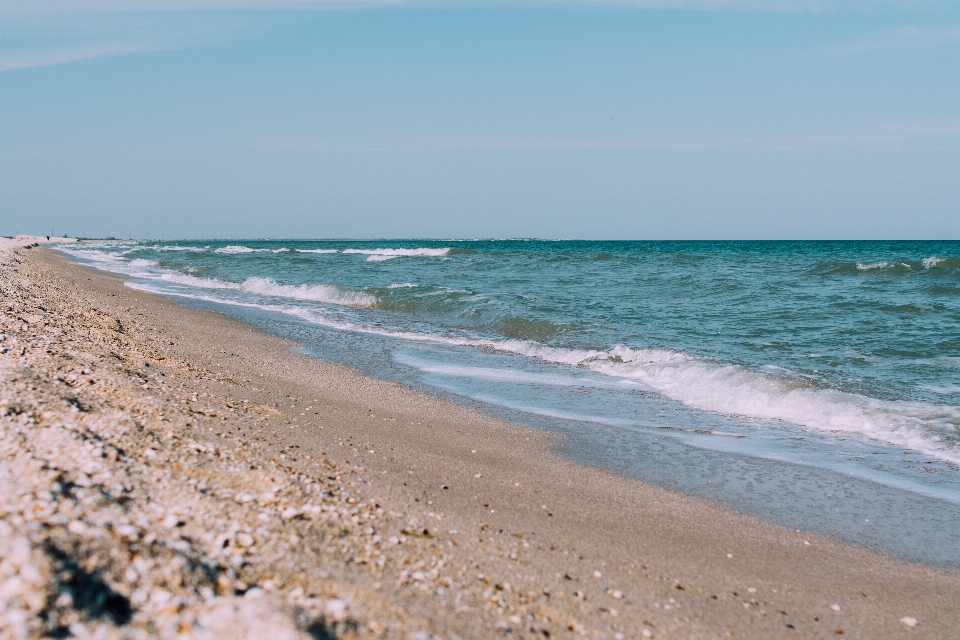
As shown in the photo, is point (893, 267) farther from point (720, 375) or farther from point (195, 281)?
point (195, 281)

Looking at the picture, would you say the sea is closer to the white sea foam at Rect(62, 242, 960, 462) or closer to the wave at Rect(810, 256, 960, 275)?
the white sea foam at Rect(62, 242, 960, 462)

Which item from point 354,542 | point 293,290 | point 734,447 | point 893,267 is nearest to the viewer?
point 354,542

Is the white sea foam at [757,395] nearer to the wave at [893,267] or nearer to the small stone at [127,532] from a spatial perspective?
the small stone at [127,532]

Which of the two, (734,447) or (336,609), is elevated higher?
(336,609)

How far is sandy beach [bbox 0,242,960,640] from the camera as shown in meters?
2.68

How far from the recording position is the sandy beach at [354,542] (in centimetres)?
268

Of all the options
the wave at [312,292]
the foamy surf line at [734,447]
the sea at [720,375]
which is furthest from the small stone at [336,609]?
the wave at [312,292]

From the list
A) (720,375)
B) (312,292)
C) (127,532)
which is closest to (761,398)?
(720,375)

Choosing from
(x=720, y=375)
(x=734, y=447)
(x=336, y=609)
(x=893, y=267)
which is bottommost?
(x=734, y=447)

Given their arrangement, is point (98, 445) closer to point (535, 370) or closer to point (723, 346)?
point (535, 370)

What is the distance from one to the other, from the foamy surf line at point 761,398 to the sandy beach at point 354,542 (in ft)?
10.7

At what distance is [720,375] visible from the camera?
31.4ft

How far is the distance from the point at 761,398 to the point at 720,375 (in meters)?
1.00

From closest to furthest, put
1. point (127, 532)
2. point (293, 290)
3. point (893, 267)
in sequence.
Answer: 1. point (127, 532)
2. point (293, 290)
3. point (893, 267)
